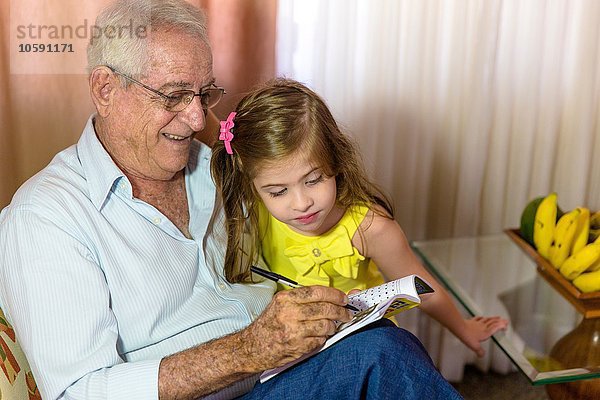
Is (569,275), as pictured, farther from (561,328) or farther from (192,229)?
(192,229)

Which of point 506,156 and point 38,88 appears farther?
point 506,156

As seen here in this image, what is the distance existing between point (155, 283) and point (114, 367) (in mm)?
197

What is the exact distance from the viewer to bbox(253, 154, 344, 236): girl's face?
157 centimetres

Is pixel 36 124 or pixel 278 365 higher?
pixel 36 124

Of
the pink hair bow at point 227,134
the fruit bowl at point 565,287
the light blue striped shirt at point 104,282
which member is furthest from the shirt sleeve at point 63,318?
the fruit bowl at point 565,287

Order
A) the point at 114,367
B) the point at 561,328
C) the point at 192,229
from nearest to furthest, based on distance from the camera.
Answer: the point at 114,367, the point at 192,229, the point at 561,328

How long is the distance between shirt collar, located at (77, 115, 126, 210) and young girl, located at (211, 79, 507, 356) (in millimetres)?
225

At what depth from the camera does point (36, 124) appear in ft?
6.57

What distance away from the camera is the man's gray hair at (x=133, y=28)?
1.50 meters

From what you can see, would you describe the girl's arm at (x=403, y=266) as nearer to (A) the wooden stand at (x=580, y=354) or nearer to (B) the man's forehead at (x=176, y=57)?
(A) the wooden stand at (x=580, y=354)

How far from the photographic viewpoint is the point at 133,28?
5.03 ft

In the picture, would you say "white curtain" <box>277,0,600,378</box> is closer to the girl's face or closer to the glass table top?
the glass table top

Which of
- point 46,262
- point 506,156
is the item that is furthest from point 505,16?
point 46,262

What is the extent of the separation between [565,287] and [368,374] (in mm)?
722
